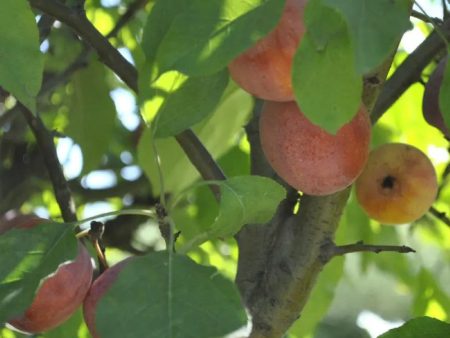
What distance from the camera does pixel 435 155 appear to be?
1.89 m

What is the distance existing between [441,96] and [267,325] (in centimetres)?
41

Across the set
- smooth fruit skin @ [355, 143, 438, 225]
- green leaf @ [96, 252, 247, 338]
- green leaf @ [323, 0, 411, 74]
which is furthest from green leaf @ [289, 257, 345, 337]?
green leaf @ [323, 0, 411, 74]

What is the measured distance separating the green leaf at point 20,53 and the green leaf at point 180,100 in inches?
4.8

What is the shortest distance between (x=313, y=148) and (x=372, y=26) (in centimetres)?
31

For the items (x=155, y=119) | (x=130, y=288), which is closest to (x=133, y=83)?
(x=155, y=119)

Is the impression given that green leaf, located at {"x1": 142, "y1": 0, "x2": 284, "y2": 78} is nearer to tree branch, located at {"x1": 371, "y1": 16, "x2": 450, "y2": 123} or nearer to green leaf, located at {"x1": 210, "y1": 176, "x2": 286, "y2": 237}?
green leaf, located at {"x1": 210, "y1": 176, "x2": 286, "y2": 237}

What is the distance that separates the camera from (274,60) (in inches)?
36.1

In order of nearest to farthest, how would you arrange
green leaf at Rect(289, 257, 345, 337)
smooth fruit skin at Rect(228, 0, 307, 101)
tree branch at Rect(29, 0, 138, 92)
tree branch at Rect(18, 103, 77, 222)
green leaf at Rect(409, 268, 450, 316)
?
1. smooth fruit skin at Rect(228, 0, 307, 101)
2. tree branch at Rect(29, 0, 138, 92)
3. tree branch at Rect(18, 103, 77, 222)
4. green leaf at Rect(289, 257, 345, 337)
5. green leaf at Rect(409, 268, 450, 316)

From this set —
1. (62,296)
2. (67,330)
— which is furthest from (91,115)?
(62,296)

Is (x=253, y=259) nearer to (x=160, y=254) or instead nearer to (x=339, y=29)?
(x=160, y=254)

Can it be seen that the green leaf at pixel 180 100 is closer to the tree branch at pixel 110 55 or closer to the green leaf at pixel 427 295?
the tree branch at pixel 110 55

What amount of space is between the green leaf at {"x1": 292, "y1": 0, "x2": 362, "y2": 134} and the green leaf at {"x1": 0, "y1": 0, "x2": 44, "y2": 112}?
23 cm

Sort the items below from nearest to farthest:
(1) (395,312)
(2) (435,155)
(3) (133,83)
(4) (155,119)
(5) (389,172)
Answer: (4) (155,119), (3) (133,83), (5) (389,172), (2) (435,155), (1) (395,312)

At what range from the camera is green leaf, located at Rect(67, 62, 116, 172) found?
5.87ft
